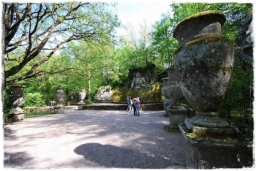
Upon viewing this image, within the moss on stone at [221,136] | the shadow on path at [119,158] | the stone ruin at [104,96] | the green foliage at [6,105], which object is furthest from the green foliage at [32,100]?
the moss on stone at [221,136]

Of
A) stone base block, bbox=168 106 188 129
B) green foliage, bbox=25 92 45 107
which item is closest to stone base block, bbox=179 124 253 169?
stone base block, bbox=168 106 188 129

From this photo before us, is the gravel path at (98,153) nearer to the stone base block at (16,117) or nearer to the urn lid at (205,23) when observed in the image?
the urn lid at (205,23)

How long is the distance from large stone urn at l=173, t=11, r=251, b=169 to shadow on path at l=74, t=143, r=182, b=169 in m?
1.12

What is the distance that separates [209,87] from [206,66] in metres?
0.27

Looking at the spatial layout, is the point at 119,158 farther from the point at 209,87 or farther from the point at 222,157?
the point at 209,87

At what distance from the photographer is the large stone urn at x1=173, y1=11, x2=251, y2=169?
1677 mm

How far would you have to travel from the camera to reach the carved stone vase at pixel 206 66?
5.82 ft

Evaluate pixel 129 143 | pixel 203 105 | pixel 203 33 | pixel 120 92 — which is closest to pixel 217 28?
pixel 203 33

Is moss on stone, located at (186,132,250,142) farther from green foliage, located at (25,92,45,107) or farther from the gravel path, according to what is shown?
green foliage, located at (25,92,45,107)

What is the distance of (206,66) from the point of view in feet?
5.88

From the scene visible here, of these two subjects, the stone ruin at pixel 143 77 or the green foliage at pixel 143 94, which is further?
the stone ruin at pixel 143 77

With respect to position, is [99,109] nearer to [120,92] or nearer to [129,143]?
[120,92]

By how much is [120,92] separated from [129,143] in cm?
1360

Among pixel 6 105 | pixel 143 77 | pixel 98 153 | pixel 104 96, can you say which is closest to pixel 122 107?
pixel 104 96
